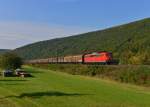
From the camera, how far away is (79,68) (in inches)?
3305

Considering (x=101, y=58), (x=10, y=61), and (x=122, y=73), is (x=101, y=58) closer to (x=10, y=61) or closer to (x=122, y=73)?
(x=10, y=61)

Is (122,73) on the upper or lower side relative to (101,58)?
lower

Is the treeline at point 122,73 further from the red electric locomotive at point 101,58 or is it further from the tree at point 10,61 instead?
the tree at point 10,61

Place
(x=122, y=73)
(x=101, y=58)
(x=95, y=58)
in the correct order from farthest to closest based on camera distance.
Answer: (x=95, y=58) → (x=101, y=58) → (x=122, y=73)

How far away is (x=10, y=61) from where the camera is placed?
272 feet

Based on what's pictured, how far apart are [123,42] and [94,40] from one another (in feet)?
132

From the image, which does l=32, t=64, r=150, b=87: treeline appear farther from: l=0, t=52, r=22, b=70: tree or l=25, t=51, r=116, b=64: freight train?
l=0, t=52, r=22, b=70: tree

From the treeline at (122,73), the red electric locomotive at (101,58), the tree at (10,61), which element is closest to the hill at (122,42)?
the red electric locomotive at (101,58)

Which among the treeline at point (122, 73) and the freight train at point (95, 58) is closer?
the treeline at point (122, 73)

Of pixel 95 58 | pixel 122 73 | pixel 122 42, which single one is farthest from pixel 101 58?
pixel 122 42

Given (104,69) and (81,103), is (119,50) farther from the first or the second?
(81,103)

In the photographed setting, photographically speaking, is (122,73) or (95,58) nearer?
(122,73)

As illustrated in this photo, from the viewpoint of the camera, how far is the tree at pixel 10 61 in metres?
80.3

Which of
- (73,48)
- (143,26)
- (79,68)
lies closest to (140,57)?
(79,68)
